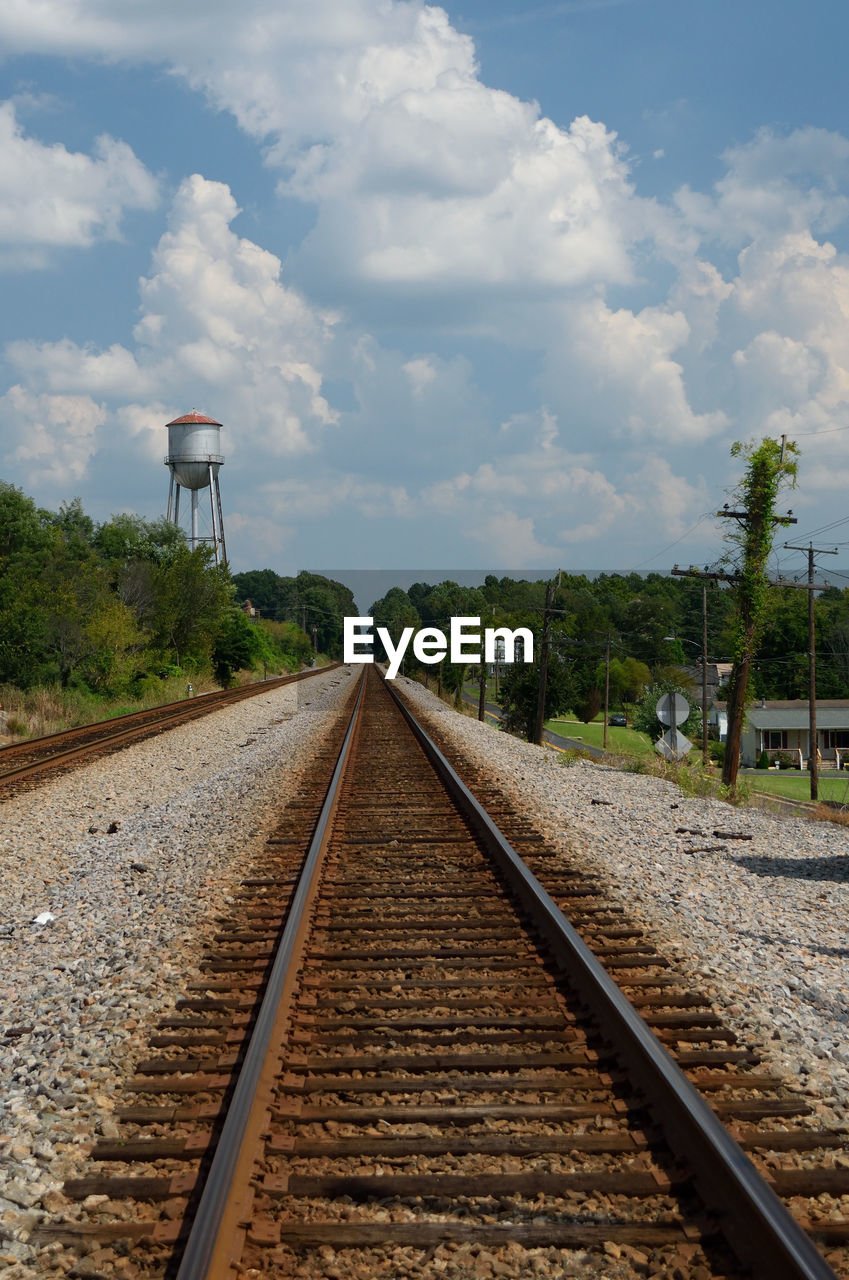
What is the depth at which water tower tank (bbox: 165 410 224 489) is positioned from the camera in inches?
2793

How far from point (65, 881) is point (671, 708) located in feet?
39.6

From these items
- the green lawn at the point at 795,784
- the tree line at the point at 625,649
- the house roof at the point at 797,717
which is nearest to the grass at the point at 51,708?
the tree line at the point at 625,649

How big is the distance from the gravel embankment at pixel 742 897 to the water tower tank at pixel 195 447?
5984cm

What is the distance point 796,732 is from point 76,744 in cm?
7421

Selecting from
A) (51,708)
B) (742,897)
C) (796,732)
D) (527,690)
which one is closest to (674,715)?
(742,897)

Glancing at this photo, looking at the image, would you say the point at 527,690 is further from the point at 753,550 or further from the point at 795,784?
the point at 753,550

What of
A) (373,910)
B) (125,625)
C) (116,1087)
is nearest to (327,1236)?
(116,1087)

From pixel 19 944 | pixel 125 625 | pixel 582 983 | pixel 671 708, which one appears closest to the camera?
pixel 582 983

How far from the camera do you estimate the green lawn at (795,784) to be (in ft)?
156

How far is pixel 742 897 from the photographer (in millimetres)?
7844

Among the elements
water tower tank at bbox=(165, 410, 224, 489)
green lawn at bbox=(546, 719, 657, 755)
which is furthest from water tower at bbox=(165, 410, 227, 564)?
green lawn at bbox=(546, 719, 657, 755)

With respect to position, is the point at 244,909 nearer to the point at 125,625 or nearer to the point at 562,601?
the point at 125,625

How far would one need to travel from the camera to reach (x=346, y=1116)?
389cm

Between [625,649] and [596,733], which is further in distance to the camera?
[625,649]
